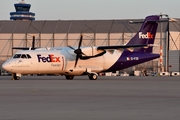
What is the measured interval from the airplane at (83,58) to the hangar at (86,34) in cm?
3536

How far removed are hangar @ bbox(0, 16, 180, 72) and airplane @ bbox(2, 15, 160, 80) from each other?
116 ft

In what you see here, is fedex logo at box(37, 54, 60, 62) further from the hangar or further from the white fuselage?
the hangar

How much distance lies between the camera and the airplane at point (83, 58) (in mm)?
45531

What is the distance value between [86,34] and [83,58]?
145ft

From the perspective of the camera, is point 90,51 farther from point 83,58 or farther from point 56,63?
point 56,63

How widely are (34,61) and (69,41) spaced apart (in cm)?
4756

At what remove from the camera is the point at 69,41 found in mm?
93062

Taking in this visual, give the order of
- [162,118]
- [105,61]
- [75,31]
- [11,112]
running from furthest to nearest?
[75,31], [105,61], [11,112], [162,118]

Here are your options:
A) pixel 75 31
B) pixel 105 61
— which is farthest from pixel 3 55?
pixel 105 61

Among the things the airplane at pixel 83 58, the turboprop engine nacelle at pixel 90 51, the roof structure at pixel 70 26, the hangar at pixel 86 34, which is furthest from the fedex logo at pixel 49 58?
the roof structure at pixel 70 26

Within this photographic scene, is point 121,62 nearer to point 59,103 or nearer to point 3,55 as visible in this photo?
point 59,103

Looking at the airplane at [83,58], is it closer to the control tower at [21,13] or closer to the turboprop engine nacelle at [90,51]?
the turboprop engine nacelle at [90,51]

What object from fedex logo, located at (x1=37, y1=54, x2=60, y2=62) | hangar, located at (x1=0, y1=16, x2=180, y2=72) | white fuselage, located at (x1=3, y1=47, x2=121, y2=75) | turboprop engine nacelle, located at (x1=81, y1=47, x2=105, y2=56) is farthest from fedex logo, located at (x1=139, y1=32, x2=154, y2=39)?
hangar, located at (x1=0, y1=16, x2=180, y2=72)

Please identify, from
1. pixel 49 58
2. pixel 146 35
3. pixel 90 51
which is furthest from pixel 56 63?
pixel 146 35
